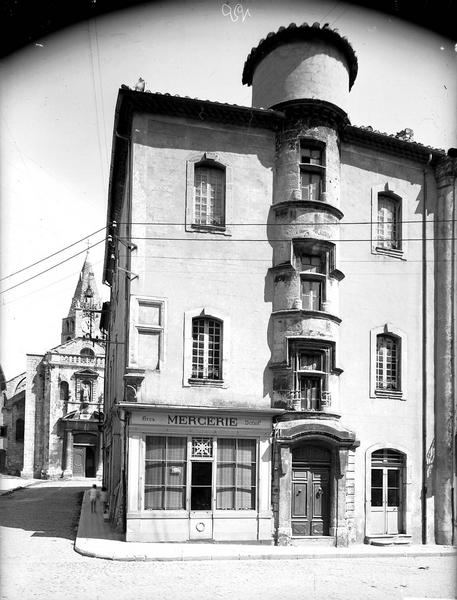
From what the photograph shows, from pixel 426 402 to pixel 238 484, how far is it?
713 cm

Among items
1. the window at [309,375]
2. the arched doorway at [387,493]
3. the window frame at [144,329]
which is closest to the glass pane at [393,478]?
the arched doorway at [387,493]

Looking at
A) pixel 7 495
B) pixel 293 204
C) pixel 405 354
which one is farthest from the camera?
pixel 7 495

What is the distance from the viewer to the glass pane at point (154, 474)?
66.6 feet

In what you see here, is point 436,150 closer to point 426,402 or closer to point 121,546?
point 426,402

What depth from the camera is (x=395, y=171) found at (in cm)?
2464

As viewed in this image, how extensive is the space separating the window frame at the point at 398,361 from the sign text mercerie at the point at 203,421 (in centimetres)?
488

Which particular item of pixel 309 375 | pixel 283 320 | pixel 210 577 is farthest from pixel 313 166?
pixel 210 577

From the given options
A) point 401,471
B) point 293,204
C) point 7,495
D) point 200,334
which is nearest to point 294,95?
point 293,204

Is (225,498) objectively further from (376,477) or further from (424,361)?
(424,361)

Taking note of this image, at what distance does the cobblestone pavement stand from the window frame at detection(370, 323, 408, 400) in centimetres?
515

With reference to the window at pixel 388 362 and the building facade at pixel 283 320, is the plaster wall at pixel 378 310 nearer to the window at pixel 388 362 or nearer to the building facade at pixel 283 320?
the building facade at pixel 283 320

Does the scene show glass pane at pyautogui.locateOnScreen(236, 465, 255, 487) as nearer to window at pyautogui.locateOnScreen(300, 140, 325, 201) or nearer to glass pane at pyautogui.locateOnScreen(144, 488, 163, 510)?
glass pane at pyautogui.locateOnScreen(144, 488, 163, 510)

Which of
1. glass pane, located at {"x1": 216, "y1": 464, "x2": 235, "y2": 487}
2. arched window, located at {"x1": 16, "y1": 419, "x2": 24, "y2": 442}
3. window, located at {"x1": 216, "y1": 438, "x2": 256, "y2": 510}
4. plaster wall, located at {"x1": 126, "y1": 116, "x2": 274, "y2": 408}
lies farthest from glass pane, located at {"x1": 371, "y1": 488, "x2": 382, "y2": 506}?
arched window, located at {"x1": 16, "y1": 419, "x2": 24, "y2": 442}

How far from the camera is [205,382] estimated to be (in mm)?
21219
